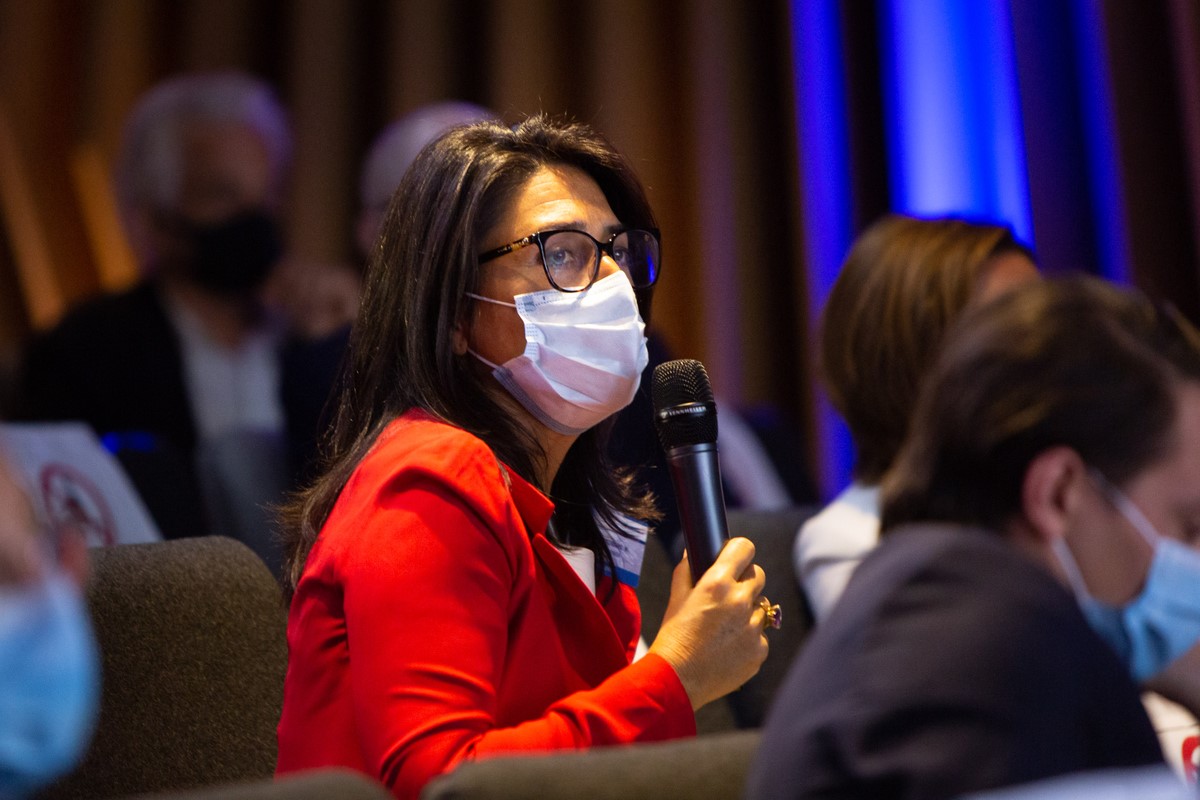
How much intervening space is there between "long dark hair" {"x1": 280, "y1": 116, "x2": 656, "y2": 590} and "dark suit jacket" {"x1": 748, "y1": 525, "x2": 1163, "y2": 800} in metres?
0.73

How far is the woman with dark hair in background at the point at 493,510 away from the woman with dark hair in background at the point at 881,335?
18.4 inches

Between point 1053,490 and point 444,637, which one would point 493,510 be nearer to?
point 444,637

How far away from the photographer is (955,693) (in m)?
0.93

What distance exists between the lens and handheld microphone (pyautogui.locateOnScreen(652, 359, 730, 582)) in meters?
1.53

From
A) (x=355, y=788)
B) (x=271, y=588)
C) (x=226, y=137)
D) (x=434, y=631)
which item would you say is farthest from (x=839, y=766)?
(x=226, y=137)

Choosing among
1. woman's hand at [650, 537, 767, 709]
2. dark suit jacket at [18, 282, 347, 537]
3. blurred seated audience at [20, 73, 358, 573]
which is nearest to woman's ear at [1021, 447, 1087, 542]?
woman's hand at [650, 537, 767, 709]

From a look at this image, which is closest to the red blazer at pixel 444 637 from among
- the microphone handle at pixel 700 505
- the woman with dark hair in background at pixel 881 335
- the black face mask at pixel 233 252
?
the microphone handle at pixel 700 505

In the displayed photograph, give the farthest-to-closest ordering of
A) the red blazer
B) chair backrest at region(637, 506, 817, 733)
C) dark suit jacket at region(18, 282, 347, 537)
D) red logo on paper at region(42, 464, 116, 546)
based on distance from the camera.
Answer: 1. dark suit jacket at region(18, 282, 347, 537)
2. red logo on paper at region(42, 464, 116, 546)
3. chair backrest at region(637, 506, 817, 733)
4. the red blazer

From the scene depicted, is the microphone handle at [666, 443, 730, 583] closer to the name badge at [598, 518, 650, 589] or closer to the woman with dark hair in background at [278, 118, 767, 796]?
the woman with dark hair in background at [278, 118, 767, 796]

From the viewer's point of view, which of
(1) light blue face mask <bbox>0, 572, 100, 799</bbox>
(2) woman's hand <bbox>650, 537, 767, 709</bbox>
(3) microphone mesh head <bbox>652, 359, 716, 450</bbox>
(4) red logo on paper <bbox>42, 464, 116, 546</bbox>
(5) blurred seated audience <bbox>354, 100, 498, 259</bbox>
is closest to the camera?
(1) light blue face mask <bbox>0, 572, 100, 799</bbox>

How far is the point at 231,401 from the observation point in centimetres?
377

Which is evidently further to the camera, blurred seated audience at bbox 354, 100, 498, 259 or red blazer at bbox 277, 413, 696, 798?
blurred seated audience at bbox 354, 100, 498, 259

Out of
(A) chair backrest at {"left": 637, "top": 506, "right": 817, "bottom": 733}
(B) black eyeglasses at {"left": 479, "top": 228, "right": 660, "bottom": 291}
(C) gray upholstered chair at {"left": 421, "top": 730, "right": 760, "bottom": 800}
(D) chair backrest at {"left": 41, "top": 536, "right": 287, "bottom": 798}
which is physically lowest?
(A) chair backrest at {"left": 637, "top": 506, "right": 817, "bottom": 733}

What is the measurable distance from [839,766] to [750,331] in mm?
3783
